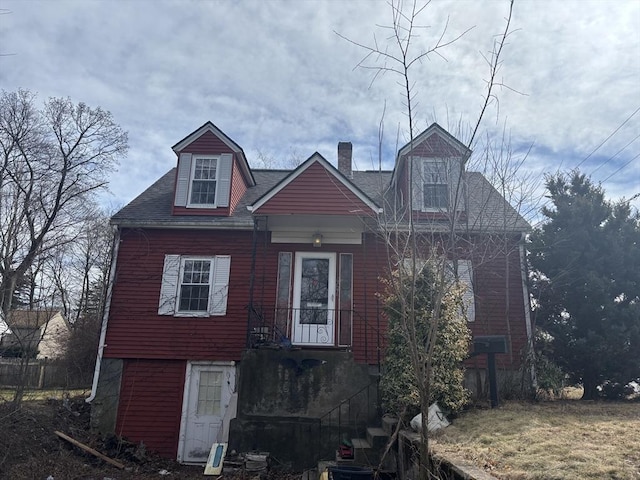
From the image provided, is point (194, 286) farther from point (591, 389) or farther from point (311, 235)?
point (591, 389)

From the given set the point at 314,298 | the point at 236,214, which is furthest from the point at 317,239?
the point at 236,214

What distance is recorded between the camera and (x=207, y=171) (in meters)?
12.0

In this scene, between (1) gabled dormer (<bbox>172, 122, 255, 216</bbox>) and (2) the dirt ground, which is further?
(1) gabled dormer (<bbox>172, 122, 255, 216</bbox>)

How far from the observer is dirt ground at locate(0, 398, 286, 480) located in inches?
309

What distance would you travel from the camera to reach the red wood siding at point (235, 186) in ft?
38.6

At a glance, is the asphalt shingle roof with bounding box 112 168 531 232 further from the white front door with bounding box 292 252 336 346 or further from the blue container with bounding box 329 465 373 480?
the blue container with bounding box 329 465 373 480

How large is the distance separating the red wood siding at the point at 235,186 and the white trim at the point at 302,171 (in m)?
1.92

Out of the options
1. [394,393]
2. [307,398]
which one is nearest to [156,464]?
[307,398]

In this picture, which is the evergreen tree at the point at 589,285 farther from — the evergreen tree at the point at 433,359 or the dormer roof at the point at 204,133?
the dormer roof at the point at 204,133

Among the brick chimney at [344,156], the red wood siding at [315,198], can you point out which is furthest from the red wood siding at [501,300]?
the brick chimney at [344,156]

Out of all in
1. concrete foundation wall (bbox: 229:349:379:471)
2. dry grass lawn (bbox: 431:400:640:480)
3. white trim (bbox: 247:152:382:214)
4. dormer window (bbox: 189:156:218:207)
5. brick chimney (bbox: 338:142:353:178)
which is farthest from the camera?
brick chimney (bbox: 338:142:353:178)

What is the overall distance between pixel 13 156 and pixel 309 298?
18433 millimetres

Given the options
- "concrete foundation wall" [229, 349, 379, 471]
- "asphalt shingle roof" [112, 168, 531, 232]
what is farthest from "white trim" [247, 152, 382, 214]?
"concrete foundation wall" [229, 349, 379, 471]

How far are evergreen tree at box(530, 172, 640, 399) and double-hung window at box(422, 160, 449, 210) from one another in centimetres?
240
